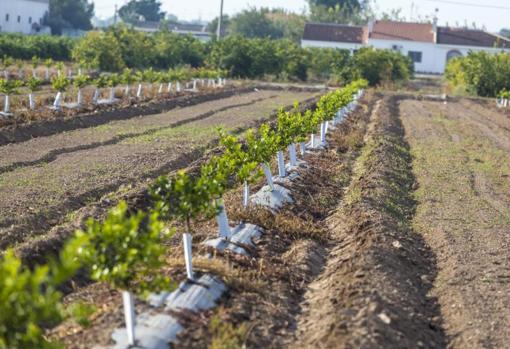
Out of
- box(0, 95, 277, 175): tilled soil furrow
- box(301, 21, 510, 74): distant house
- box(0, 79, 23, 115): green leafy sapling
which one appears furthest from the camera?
box(301, 21, 510, 74): distant house

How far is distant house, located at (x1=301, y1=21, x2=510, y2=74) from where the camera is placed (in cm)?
8325

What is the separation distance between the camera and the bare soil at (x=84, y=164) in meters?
12.5

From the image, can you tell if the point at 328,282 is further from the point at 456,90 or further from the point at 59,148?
the point at 456,90

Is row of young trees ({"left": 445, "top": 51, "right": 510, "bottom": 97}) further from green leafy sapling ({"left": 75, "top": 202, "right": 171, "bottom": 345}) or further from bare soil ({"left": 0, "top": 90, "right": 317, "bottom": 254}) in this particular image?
green leafy sapling ({"left": 75, "top": 202, "right": 171, "bottom": 345})

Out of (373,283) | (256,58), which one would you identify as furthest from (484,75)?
(373,283)

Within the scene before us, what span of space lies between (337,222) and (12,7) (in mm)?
71969

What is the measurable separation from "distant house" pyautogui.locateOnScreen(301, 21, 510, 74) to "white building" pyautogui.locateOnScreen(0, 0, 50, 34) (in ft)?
85.6

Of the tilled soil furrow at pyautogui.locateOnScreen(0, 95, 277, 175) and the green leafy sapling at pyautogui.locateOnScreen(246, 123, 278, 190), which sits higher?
the green leafy sapling at pyautogui.locateOnScreen(246, 123, 278, 190)

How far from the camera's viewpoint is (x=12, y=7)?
8000cm

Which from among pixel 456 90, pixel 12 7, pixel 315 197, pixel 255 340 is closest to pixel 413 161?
pixel 315 197

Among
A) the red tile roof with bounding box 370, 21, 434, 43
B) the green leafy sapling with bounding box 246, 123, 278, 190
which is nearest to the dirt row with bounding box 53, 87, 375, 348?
the green leafy sapling with bounding box 246, 123, 278, 190

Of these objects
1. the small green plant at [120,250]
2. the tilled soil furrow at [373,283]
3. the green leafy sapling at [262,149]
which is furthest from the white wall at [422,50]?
the small green plant at [120,250]

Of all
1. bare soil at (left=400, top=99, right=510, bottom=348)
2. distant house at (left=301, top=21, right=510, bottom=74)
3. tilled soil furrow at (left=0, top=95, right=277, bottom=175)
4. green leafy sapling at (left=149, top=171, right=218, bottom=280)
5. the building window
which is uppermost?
distant house at (left=301, top=21, right=510, bottom=74)

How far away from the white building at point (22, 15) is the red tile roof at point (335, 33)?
2619cm
